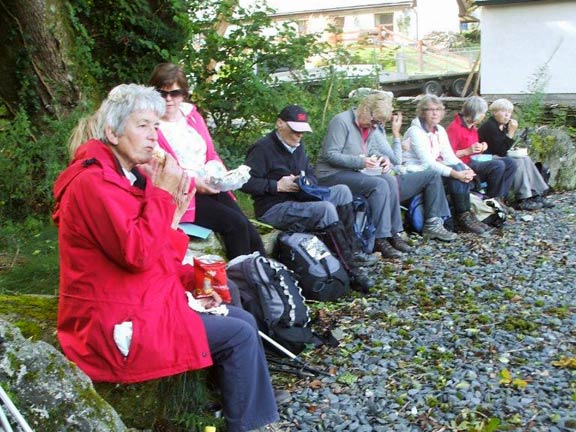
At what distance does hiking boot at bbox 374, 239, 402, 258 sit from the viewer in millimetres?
6449

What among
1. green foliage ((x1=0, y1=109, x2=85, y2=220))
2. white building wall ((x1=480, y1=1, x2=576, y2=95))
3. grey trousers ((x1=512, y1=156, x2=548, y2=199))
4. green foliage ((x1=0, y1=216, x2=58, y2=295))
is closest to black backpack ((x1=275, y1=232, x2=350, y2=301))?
green foliage ((x1=0, y1=216, x2=58, y2=295))

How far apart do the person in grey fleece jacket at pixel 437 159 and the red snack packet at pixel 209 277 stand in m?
4.39

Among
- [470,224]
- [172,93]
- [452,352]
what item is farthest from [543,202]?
[172,93]

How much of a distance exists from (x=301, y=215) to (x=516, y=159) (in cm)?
405

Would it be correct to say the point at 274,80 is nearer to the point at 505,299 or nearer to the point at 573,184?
the point at 505,299

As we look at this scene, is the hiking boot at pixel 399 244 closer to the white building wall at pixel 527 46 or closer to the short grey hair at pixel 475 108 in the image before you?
the short grey hair at pixel 475 108

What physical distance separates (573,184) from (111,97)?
8.53 m

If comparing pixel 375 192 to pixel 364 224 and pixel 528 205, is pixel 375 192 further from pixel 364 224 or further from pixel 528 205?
pixel 528 205

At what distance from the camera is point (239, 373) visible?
3.10 metres

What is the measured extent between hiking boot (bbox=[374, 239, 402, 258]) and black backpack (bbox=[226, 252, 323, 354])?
238 cm

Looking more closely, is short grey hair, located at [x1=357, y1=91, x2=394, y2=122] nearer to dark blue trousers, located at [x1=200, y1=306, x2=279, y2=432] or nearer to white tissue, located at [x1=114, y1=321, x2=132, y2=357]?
dark blue trousers, located at [x1=200, y1=306, x2=279, y2=432]

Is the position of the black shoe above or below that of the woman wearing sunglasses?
below

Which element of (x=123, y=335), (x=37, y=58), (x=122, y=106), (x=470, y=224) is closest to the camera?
(x=123, y=335)

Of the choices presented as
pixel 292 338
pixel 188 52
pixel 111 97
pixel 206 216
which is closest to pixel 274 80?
pixel 188 52
